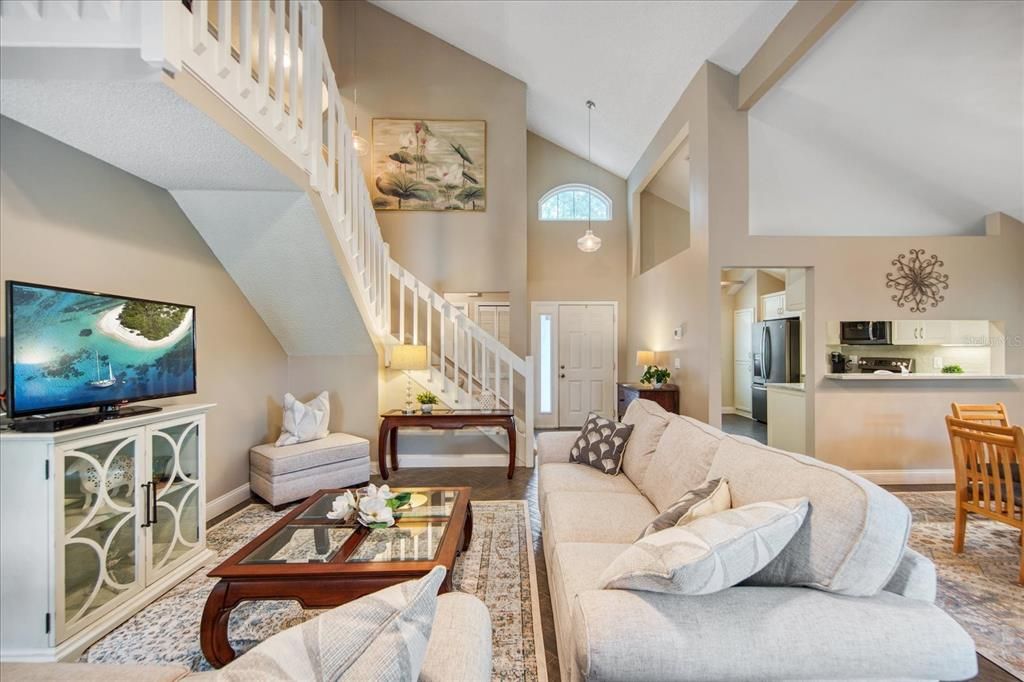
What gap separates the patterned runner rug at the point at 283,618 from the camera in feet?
6.32

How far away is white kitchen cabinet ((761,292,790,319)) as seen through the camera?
A: 7.12 meters

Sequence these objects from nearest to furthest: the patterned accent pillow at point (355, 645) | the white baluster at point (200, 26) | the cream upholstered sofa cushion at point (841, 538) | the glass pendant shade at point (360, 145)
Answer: the patterned accent pillow at point (355, 645)
the cream upholstered sofa cushion at point (841, 538)
the white baluster at point (200, 26)
the glass pendant shade at point (360, 145)

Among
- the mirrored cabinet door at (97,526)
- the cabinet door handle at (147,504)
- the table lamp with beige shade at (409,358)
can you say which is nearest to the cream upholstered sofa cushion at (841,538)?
the mirrored cabinet door at (97,526)

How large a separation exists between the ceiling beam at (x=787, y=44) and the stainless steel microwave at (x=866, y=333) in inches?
89.9

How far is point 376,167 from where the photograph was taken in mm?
5961

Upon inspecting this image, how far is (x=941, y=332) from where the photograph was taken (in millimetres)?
4391

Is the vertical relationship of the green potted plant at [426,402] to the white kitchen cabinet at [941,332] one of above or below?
below

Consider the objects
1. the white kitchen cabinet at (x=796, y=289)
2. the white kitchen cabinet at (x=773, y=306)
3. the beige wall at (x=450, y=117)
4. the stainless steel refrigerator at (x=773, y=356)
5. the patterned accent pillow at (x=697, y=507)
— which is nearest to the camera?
the patterned accent pillow at (x=697, y=507)

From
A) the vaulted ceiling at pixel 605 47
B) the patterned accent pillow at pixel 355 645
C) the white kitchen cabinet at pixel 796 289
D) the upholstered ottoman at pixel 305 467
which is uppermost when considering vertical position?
the vaulted ceiling at pixel 605 47

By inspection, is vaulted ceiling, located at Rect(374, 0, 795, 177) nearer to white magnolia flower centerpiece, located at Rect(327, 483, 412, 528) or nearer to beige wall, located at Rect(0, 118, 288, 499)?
beige wall, located at Rect(0, 118, 288, 499)

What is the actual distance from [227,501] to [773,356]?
718 cm

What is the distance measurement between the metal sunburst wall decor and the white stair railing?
3.66m

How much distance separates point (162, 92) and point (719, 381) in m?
4.41

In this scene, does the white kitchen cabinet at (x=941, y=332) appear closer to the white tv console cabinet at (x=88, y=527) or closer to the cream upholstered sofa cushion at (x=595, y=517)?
the cream upholstered sofa cushion at (x=595, y=517)
